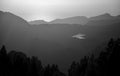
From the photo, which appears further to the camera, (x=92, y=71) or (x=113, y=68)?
(x=92, y=71)

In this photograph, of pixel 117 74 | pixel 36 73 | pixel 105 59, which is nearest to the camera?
pixel 117 74

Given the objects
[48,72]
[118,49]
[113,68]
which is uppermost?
[118,49]

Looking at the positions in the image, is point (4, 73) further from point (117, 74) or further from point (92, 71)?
point (117, 74)

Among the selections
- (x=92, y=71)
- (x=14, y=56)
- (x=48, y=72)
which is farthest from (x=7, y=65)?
(x=92, y=71)

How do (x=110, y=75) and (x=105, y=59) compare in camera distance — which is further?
(x=105, y=59)

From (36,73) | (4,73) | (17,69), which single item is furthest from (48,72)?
(4,73)

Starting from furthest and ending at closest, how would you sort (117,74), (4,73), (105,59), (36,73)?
(36,73) → (4,73) → (105,59) → (117,74)

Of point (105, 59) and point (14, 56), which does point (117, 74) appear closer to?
point (105, 59)

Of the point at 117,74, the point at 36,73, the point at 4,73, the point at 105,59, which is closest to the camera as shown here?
the point at 117,74

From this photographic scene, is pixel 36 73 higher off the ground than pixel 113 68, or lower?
lower
